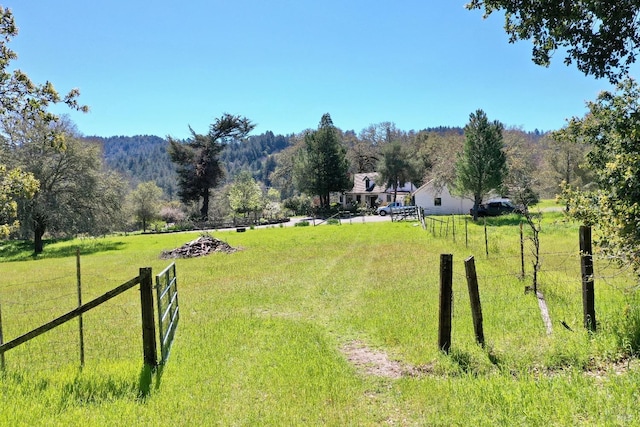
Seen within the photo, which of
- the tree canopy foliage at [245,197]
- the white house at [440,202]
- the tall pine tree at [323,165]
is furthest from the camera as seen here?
the tree canopy foliage at [245,197]

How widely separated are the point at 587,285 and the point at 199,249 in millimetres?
21720

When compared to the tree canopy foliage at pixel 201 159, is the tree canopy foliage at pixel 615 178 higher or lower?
lower

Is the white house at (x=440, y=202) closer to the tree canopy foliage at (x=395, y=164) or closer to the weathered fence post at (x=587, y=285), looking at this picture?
the tree canopy foliage at (x=395, y=164)

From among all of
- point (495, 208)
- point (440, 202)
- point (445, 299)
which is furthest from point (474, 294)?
point (440, 202)

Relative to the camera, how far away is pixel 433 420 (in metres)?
4.12

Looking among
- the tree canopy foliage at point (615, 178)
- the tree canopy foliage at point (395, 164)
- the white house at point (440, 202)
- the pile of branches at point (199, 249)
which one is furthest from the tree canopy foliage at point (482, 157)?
the tree canopy foliage at point (615, 178)

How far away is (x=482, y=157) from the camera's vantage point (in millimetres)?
Answer: 38844

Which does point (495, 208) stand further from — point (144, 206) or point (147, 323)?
point (144, 206)

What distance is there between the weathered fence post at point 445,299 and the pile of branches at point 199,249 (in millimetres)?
19486

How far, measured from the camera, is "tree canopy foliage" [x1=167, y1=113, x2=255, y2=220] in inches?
2276

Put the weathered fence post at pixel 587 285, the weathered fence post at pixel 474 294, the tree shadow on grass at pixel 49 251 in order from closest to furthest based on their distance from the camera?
1. the weathered fence post at pixel 474 294
2. the weathered fence post at pixel 587 285
3. the tree shadow on grass at pixel 49 251

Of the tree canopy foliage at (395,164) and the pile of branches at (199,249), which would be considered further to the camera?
the tree canopy foliage at (395,164)

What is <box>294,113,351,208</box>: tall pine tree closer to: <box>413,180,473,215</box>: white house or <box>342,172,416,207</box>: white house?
<box>342,172,416,207</box>: white house

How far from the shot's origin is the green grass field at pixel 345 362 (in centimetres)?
433
